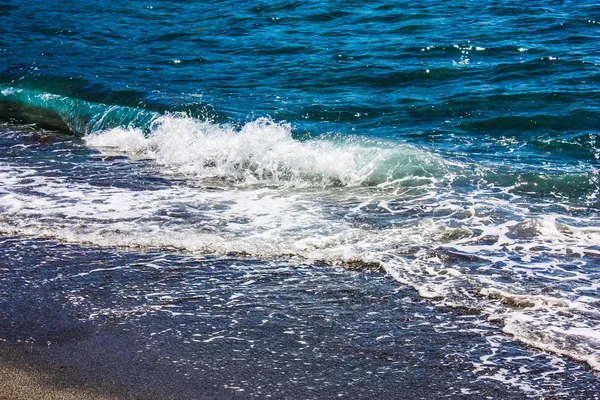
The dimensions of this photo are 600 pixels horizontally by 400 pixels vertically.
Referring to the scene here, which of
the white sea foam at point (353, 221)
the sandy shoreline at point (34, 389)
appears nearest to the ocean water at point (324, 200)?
the white sea foam at point (353, 221)

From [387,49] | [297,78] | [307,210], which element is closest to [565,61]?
[387,49]

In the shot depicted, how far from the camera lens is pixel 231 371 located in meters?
4.30

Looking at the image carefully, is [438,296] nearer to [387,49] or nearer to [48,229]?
[48,229]

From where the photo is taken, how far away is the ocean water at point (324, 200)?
458 centimetres

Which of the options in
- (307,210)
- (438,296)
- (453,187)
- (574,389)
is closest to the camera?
(574,389)

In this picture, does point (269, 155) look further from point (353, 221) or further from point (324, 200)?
point (353, 221)

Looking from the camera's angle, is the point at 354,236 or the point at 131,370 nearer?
the point at 131,370

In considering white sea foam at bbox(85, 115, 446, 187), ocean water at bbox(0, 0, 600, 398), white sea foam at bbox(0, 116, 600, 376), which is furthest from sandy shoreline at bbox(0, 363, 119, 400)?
white sea foam at bbox(85, 115, 446, 187)

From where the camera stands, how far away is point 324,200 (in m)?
7.59

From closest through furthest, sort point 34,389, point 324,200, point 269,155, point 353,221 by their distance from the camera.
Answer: point 34,389
point 353,221
point 324,200
point 269,155

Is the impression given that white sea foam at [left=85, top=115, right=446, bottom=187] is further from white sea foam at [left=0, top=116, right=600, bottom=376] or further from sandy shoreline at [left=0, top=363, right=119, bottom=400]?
sandy shoreline at [left=0, top=363, right=119, bottom=400]

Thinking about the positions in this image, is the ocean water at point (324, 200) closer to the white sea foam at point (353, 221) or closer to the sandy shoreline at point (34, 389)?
the white sea foam at point (353, 221)

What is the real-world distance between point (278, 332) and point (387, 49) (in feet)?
31.4

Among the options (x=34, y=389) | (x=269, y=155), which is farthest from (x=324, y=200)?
(x=34, y=389)
